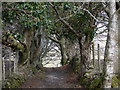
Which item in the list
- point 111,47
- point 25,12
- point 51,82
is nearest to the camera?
point 111,47

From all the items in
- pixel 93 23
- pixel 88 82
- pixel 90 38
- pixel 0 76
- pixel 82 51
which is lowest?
pixel 88 82

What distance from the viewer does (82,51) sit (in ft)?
28.9

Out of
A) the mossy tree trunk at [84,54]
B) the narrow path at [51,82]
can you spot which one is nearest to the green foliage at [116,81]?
the narrow path at [51,82]

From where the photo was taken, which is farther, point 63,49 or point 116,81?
point 63,49

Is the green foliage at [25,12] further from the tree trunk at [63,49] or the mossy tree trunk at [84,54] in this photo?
the tree trunk at [63,49]

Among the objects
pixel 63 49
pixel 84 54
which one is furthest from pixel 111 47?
pixel 63 49

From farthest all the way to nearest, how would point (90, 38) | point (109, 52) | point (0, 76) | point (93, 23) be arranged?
point (90, 38) < point (93, 23) < point (0, 76) < point (109, 52)

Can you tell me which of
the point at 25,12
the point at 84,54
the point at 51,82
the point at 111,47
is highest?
the point at 25,12

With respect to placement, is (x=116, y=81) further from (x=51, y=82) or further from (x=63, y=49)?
(x=63, y=49)

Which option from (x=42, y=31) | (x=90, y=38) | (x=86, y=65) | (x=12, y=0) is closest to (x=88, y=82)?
(x=86, y=65)

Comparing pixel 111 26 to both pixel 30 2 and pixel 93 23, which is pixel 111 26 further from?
pixel 93 23

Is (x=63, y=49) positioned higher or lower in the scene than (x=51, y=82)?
higher

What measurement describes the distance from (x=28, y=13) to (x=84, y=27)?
334 cm

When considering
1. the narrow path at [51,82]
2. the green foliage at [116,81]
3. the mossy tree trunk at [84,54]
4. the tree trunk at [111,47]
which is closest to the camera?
the tree trunk at [111,47]
